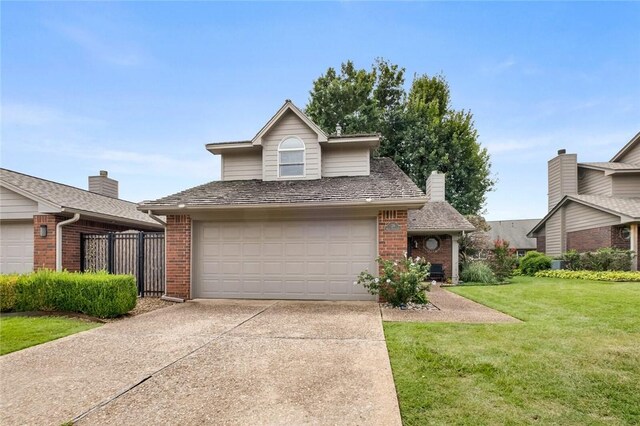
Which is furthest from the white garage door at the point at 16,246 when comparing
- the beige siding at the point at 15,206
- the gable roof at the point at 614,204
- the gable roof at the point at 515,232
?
the gable roof at the point at 515,232

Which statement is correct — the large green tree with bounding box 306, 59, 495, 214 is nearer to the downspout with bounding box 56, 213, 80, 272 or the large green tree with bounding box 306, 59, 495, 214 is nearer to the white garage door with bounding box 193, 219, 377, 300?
the white garage door with bounding box 193, 219, 377, 300

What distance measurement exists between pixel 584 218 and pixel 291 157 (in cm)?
1636

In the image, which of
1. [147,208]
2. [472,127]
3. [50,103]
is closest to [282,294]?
[147,208]

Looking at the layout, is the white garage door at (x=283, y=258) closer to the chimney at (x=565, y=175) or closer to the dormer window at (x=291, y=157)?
the dormer window at (x=291, y=157)

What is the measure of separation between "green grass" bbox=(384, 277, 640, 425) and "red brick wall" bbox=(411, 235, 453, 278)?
844 cm

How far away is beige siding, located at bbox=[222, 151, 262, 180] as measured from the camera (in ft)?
37.6

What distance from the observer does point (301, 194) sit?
926cm

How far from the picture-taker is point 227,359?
4367 mm

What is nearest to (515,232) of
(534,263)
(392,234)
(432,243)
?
(534,263)

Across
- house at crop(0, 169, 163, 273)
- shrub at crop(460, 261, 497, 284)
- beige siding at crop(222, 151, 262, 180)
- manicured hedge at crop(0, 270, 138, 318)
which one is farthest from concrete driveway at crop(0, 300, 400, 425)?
shrub at crop(460, 261, 497, 284)

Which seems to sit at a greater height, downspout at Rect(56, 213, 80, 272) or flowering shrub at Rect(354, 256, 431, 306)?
downspout at Rect(56, 213, 80, 272)

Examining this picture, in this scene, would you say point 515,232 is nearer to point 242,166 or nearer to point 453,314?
point 453,314

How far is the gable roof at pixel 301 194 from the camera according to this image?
8422 millimetres

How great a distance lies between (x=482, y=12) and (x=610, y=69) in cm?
783
